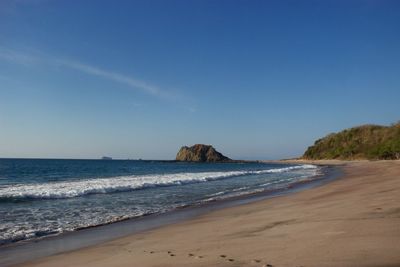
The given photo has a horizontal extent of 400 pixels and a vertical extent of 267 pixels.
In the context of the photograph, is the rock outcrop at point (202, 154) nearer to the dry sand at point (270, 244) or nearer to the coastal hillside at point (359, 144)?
the coastal hillside at point (359, 144)

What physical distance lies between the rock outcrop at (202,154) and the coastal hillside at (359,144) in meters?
39.6

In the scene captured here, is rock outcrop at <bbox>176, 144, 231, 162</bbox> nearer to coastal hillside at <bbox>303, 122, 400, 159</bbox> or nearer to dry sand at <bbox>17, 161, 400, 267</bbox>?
coastal hillside at <bbox>303, 122, 400, 159</bbox>

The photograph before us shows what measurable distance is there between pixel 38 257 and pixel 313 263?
5352mm

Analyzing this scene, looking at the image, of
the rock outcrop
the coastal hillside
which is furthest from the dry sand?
the rock outcrop

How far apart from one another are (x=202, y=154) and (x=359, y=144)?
7407cm

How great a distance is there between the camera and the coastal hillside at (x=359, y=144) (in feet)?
299

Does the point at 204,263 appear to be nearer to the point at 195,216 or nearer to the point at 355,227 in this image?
the point at 355,227

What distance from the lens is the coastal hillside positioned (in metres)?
91.1

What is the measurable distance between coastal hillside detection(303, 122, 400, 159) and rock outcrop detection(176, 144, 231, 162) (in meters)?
39.6

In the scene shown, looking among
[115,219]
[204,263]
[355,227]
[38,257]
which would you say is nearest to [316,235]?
[355,227]

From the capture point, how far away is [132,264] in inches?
252

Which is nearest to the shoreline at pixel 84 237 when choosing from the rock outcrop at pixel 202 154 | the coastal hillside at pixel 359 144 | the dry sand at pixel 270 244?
the dry sand at pixel 270 244

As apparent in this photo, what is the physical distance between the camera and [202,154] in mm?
177250

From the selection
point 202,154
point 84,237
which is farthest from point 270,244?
point 202,154
